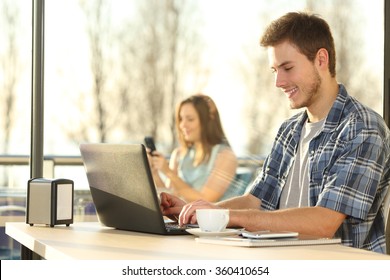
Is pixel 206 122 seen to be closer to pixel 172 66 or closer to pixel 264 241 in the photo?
pixel 172 66

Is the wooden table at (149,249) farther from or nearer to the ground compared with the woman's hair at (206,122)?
nearer to the ground

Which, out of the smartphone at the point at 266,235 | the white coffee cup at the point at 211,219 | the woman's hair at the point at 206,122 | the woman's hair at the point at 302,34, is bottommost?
the smartphone at the point at 266,235

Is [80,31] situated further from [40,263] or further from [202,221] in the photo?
[40,263]

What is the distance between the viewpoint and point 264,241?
2.07 metres

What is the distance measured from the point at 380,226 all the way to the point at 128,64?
255 cm

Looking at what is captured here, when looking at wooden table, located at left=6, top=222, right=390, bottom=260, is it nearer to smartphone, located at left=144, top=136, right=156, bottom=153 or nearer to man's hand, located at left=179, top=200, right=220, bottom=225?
man's hand, located at left=179, top=200, right=220, bottom=225

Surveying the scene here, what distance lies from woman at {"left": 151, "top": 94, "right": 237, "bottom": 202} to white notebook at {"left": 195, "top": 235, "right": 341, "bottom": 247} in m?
2.91

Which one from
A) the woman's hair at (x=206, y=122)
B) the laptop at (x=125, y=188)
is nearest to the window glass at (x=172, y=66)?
the woman's hair at (x=206, y=122)

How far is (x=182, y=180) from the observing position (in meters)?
5.23

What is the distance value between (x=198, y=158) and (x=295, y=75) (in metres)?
2.55

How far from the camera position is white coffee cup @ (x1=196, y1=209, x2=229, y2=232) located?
226 cm

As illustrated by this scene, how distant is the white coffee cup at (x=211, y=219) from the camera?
2260 millimetres

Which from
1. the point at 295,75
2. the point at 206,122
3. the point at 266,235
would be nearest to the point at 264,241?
the point at 266,235

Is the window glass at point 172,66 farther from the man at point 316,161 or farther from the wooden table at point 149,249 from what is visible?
the wooden table at point 149,249
